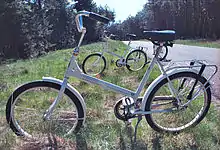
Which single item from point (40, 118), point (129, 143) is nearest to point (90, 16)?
point (40, 118)

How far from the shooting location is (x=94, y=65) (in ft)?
19.5

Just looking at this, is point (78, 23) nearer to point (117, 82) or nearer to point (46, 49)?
point (117, 82)

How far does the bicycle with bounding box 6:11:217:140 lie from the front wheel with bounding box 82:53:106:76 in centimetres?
333

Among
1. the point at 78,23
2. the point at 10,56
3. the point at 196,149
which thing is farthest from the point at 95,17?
the point at 10,56

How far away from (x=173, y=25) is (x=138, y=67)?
35033 millimetres

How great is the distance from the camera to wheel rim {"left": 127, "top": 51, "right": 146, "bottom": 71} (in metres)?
6.41

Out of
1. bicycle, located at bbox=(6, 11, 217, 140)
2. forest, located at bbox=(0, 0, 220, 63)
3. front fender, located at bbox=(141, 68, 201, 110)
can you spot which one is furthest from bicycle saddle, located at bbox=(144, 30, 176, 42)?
forest, located at bbox=(0, 0, 220, 63)

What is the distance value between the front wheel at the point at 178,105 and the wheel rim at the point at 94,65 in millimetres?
3460

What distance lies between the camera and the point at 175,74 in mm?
2291

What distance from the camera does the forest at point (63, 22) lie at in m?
20.5

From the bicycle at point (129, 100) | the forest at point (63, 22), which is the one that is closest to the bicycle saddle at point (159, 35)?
the bicycle at point (129, 100)

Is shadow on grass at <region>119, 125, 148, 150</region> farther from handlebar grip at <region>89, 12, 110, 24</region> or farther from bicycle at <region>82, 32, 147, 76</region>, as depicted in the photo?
bicycle at <region>82, 32, 147, 76</region>

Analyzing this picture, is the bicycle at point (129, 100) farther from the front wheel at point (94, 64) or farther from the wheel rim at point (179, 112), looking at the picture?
the front wheel at point (94, 64)

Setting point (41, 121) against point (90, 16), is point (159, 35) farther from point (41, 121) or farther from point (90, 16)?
point (41, 121)
